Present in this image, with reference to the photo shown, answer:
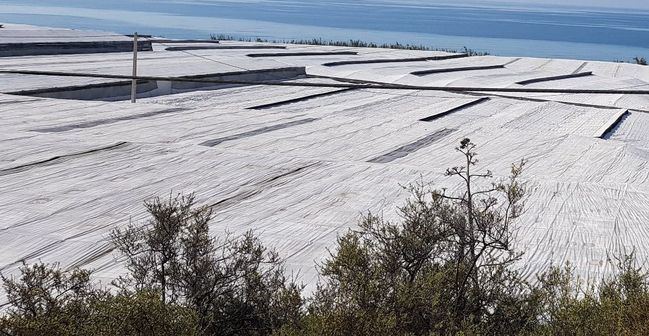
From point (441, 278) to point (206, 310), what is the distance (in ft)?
2.26

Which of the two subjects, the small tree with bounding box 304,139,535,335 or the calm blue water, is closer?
the small tree with bounding box 304,139,535,335

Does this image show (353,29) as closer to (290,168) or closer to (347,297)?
(290,168)

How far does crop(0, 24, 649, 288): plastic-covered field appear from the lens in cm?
416

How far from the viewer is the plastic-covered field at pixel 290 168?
416 centimetres

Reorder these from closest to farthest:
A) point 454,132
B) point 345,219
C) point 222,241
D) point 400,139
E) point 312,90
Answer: point 222,241
point 345,219
point 400,139
point 454,132
point 312,90

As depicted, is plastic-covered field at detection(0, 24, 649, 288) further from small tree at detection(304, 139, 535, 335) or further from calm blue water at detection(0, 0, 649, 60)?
calm blue water at detection(0, 0, 649, 60)

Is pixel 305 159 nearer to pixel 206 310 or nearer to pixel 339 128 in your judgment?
pixel 339 128

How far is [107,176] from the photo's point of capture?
16.8ft

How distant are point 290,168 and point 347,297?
2.77 m

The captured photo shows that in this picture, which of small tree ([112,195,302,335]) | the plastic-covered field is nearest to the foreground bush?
small tree ([112,195,302,335])

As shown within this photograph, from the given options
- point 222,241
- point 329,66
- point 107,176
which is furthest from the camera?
point 329,66

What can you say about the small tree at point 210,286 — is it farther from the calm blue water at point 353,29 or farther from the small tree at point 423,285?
the calm blue water at point 353,29

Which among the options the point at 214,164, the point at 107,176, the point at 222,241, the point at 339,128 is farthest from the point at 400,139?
the point at 222,241

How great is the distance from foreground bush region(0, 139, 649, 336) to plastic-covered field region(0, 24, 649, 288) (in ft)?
1.78
